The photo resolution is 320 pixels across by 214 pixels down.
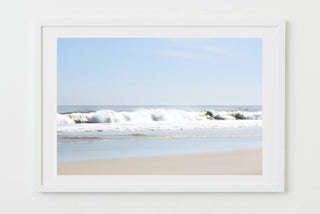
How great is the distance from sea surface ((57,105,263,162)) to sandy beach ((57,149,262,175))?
2cm

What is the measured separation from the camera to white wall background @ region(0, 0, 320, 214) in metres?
2.68

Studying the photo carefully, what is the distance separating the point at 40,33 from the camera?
266 cm

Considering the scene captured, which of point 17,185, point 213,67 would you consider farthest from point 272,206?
point 17,185

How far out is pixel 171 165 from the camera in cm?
269

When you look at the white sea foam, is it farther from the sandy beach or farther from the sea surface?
the sandy beach

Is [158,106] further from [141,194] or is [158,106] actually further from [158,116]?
[141,194]

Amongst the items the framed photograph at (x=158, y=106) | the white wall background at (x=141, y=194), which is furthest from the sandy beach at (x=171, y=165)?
the white wall background at (x=141, y=194)

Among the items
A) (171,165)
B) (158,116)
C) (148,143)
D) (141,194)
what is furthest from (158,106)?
(141,194)

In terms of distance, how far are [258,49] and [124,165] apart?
0.85 meters

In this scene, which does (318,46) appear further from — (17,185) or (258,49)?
(17,185)

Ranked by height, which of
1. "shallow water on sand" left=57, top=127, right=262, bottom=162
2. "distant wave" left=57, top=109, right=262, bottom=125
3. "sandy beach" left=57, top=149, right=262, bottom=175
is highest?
"distant wave" left=57, top=109, right=262, bottom=125

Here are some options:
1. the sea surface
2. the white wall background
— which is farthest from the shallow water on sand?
the white wall background

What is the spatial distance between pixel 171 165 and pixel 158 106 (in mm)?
292

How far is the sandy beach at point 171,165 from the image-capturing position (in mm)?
2684
